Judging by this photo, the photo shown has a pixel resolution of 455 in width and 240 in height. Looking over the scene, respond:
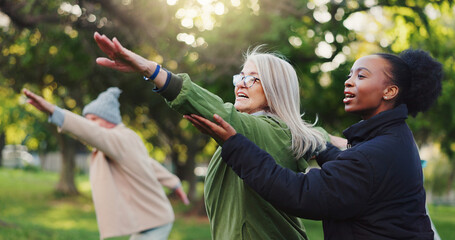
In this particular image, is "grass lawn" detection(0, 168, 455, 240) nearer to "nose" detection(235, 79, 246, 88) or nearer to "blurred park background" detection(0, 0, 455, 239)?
"blurred park background" detection(0, 0, 455, 239)

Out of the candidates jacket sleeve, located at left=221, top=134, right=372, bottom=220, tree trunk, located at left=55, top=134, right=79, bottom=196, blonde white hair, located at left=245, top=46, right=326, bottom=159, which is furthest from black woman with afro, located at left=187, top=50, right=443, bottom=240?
tree trunk, located at left=55, top=134, right=79, bottom=196

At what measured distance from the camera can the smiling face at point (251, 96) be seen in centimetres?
271

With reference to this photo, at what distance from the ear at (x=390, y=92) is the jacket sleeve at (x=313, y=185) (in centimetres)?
38

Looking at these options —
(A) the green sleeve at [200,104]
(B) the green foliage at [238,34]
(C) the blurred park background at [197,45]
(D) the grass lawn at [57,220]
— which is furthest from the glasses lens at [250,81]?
(D) the grass lawn at [57,220]

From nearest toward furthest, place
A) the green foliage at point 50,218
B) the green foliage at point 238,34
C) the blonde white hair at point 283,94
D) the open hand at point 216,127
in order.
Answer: the open hand at point 216,127
the blonde white hair at point 283,94
the green foliage at point 238,34
the green foliage at point 50,218

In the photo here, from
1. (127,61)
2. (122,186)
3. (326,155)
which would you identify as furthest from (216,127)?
(122,186)

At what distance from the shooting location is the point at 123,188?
514 centimetres

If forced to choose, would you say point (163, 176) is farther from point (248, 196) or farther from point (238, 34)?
point (238, 34)

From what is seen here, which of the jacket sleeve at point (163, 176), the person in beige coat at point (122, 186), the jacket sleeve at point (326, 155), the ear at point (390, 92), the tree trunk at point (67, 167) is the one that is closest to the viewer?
the ear at point (390, 92)

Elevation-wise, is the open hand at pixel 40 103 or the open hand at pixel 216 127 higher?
the open hand at pixel 216 127

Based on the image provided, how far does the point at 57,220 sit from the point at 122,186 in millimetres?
11374

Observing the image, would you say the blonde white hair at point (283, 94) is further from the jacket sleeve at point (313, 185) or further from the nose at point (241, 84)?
the jacket sleeve at point (313, 185)

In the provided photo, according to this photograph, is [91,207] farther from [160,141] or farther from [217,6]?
[217,6]

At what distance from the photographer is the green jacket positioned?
2424 millimetres
